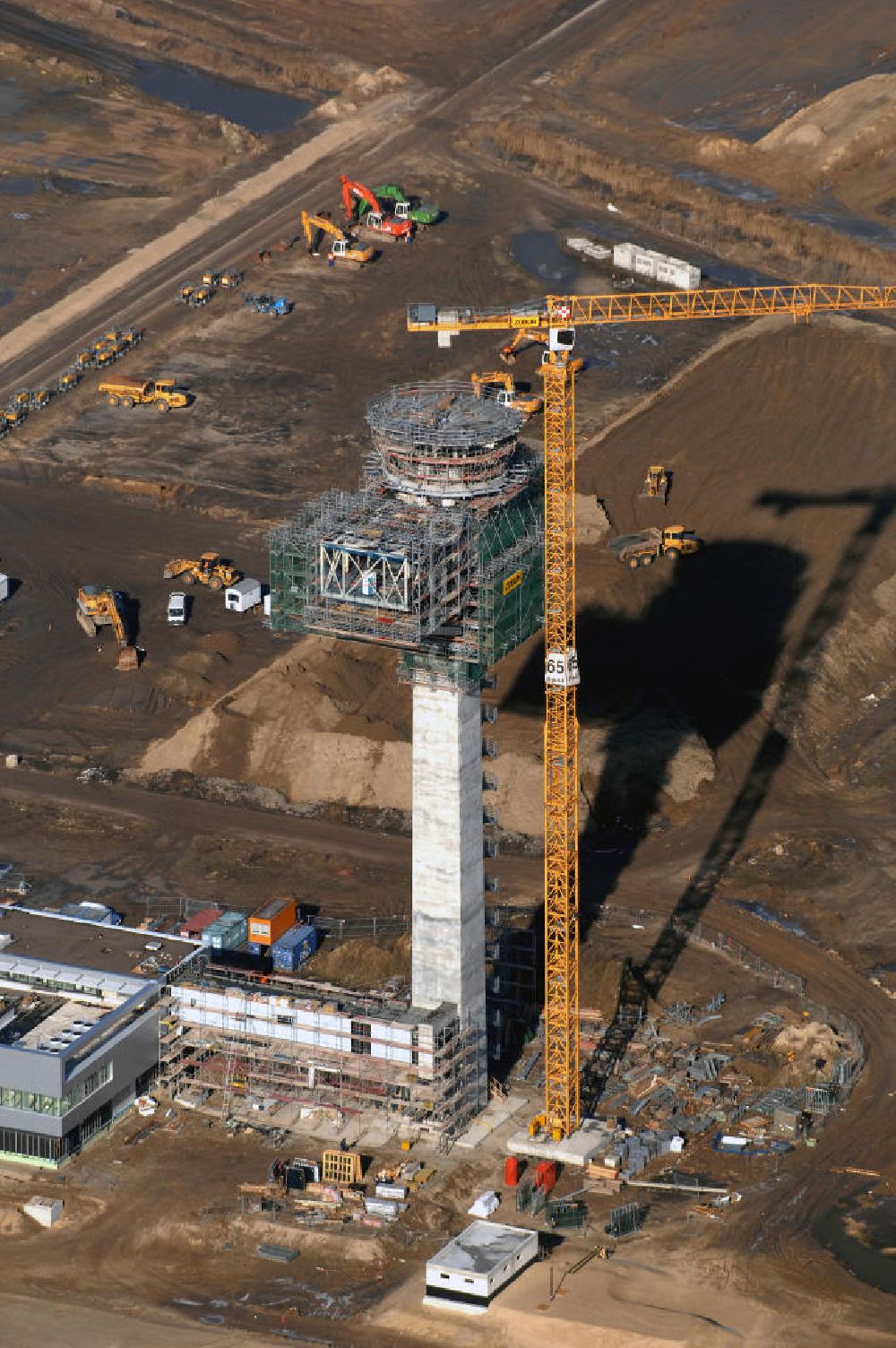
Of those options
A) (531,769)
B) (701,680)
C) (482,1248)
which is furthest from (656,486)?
(482,1248)

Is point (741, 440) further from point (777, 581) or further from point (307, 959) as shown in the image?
point (307, 959)

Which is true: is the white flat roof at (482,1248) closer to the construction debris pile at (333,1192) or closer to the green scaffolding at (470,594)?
the construction debris pile at (333,1192)

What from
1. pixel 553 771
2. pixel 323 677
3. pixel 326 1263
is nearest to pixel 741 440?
pixel 323 677

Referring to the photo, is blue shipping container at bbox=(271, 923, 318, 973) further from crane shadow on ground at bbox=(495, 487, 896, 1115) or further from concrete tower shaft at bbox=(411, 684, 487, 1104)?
concrete tower shaft at bbox=(411, 684, 487, 1104)

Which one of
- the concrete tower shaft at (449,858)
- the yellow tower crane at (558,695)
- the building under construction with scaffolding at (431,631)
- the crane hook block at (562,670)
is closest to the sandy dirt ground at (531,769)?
the building under construction with scaffolding at (431,631)

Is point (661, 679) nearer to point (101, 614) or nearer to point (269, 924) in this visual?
point (269, 924)
